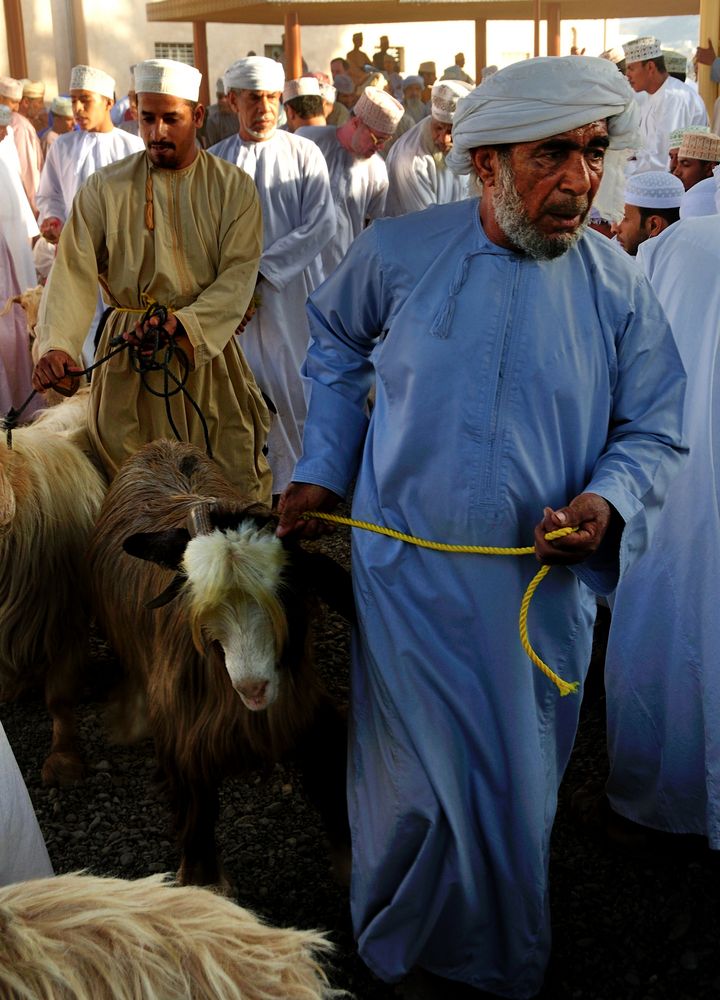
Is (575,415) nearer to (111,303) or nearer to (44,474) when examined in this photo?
(44,474)

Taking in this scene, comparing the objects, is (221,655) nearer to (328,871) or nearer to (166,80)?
(328,871)

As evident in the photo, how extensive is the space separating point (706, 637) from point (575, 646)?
0.75 m

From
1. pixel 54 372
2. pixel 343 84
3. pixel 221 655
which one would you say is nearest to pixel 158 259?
pixel 54 372

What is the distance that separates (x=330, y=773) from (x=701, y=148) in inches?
187

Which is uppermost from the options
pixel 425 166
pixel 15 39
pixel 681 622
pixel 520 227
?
pixel 15 39

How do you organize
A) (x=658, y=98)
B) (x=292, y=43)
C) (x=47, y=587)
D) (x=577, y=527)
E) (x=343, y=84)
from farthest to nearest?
(x=343, y=84) → (x=292, y=43) → (x=658, y=98) → (x=47, y=587) → (x=577, y=527)

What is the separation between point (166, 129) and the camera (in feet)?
15.2

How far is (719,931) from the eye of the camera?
3162 millimetres

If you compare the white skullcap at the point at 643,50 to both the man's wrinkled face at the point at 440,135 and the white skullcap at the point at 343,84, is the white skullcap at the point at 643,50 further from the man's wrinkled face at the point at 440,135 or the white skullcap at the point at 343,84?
the white skullcap at the point at 343,84

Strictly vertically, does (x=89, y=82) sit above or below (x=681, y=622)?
above

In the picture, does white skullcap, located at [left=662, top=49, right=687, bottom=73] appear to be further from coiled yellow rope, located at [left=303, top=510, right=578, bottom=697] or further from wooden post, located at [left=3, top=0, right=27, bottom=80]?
wooden post, located at [left=3, top=0, right=27, bottom=80]

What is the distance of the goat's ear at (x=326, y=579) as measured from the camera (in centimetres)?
292

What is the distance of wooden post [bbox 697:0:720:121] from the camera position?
11.7 meters

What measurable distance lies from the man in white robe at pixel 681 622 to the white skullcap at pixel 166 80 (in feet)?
7.23
